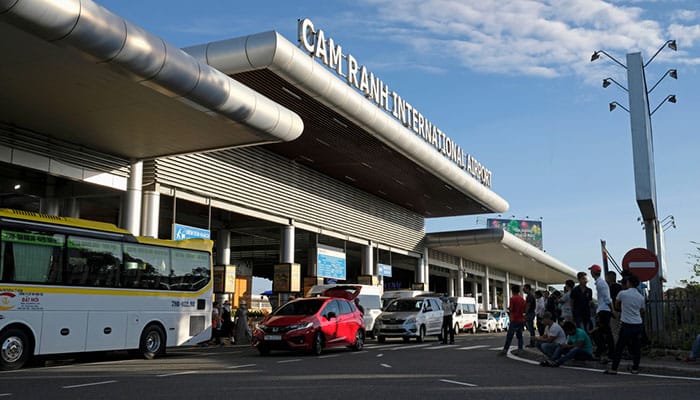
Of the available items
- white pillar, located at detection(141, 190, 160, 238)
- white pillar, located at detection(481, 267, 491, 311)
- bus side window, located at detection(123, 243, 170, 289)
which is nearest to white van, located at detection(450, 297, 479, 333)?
white pillar, located at detection(481, 267, 491, 311)

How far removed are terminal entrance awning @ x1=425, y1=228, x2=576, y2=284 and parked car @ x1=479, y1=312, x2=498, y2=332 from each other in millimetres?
5432

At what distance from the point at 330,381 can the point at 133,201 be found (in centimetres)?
1366

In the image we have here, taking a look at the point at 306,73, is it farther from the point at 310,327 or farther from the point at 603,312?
the point at 603,312

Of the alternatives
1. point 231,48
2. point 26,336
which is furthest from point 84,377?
point 231,48

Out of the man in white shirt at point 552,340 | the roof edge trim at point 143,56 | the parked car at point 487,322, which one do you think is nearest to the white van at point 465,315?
the parked car at point 487,322

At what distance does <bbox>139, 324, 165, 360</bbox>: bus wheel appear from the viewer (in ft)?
55.3

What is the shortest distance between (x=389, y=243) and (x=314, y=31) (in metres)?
21.9

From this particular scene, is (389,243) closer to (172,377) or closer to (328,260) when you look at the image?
(328,260)

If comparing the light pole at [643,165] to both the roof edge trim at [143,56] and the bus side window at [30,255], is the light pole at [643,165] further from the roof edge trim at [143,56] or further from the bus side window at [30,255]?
the bus side window at [30,255]

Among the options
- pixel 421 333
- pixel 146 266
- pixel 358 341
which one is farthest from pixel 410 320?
pixel 146 266

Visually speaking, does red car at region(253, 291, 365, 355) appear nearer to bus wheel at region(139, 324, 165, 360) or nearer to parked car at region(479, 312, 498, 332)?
bus wheel at region(139, 324, 165, 360)

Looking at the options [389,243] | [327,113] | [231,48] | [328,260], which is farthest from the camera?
[389,243]

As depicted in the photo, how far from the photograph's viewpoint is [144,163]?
23.7 m

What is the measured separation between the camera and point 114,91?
1638 centimetres
